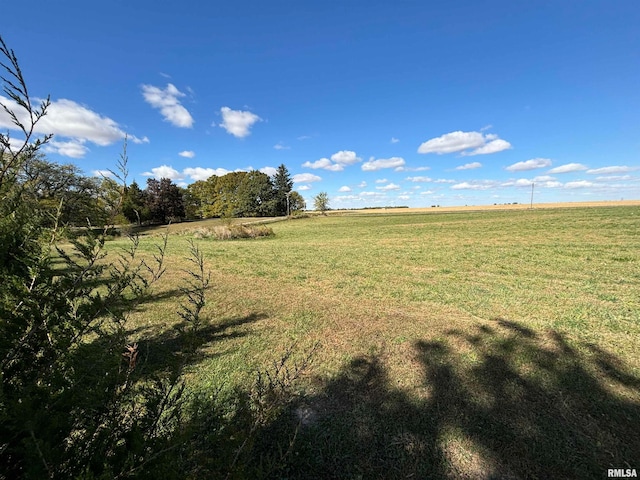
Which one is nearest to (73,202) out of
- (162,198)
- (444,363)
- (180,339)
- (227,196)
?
(180,339)

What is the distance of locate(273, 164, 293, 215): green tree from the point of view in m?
68.3

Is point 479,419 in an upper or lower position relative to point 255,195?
lower

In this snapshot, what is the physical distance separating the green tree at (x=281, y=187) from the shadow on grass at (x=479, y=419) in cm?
6569

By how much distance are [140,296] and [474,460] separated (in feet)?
9.78

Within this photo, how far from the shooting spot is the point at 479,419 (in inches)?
116

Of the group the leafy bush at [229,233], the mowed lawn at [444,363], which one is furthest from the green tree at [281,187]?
the mowed lawn at [444,363]

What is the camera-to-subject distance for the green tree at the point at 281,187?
6832 centimetres

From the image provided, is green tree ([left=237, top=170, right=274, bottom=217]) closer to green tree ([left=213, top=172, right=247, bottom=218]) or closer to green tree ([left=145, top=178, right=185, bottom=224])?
green tree ([left=213, top=172, right=247, bottom=218])

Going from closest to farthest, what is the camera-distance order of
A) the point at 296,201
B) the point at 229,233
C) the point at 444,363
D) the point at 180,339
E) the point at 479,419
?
the point at 479,419 < the point at 444,363 < the point at 180,339 < the point at 229,233 < the point at 296,201

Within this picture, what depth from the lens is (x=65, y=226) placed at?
5.74 feet

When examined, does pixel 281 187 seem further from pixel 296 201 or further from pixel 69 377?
pixel 69 377

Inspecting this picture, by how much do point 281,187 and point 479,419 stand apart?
227ft

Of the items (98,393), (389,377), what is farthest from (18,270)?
(389,377)

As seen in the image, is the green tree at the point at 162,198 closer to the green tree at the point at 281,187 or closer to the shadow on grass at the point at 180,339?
the green tree at the point at 281,187
